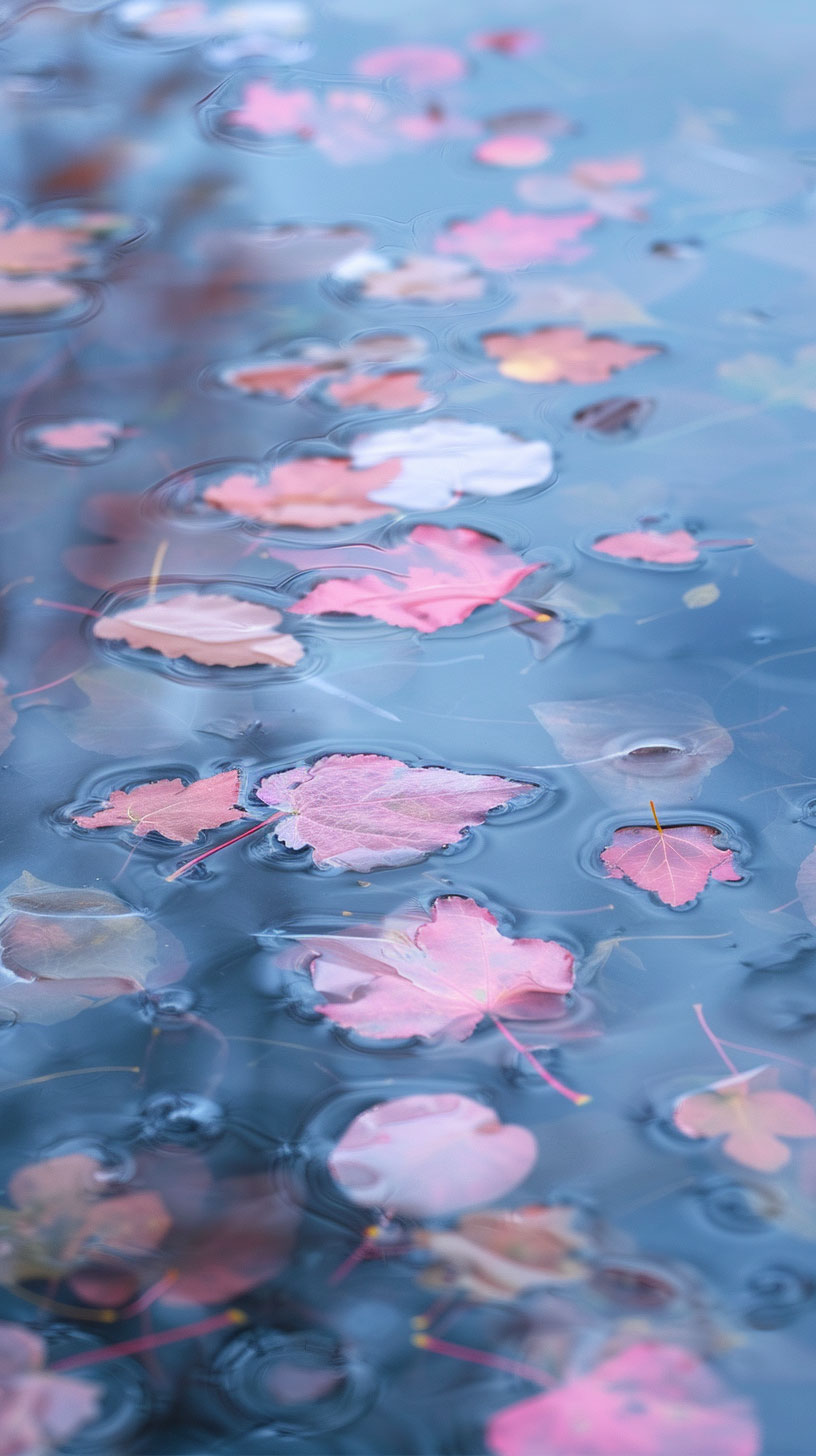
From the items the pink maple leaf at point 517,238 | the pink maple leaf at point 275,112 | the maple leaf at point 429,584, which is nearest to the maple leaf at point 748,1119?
the maple leaf at point 429,584

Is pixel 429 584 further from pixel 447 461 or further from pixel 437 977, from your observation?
pixel 437 977

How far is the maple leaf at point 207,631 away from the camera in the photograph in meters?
1.15

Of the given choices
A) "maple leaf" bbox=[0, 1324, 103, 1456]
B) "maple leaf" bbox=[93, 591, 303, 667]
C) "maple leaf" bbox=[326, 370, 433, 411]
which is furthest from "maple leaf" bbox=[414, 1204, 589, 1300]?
"maple leaf" bbox=[326, 370, 433, 411]

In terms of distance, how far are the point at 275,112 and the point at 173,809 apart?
5.40 ft

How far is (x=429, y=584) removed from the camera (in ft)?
3.99

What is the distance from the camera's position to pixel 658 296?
5.47ft

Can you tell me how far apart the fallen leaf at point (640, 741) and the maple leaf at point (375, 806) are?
7 centimetres

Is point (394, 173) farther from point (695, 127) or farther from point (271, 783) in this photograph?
point (271, 783)

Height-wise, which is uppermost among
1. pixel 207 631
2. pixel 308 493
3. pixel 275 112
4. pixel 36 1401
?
pixel 275 112

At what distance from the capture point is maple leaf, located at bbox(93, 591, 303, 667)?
115cm

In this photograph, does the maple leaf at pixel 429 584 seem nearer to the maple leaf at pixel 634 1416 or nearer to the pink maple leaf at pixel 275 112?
the maple leaf at pixel 634 1416

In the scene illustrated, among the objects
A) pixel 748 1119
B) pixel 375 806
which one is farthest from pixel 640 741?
pixel 748 1119

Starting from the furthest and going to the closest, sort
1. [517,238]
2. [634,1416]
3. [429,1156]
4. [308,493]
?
[517,238]
[308,493]
[429,1156]
[634,1416]

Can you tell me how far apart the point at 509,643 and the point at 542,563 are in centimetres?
13
